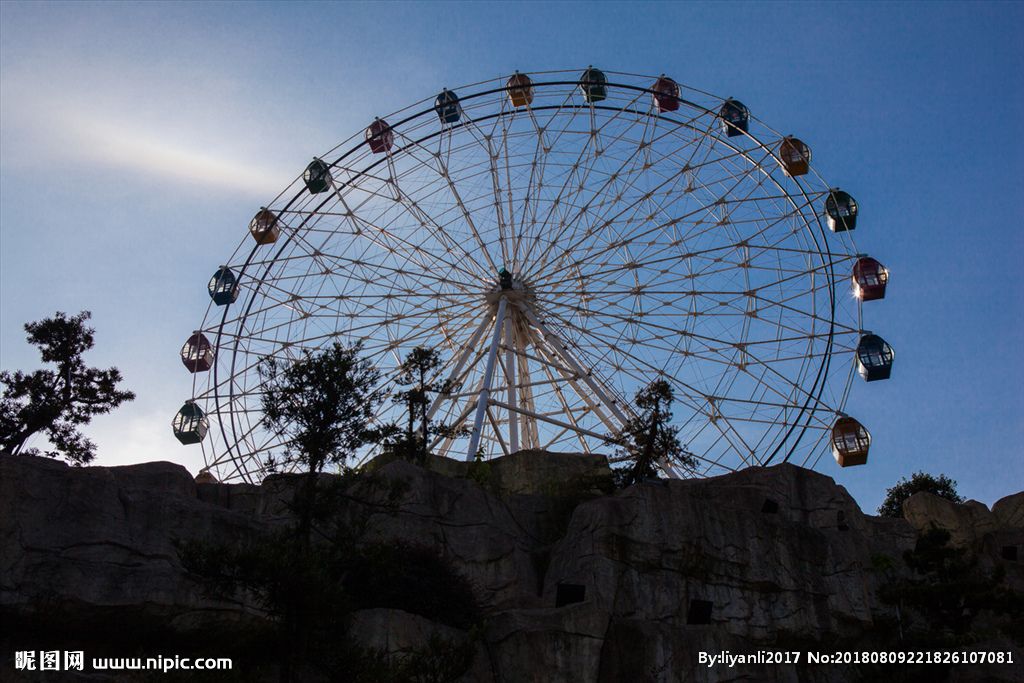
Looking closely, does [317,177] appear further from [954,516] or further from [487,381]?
[954,516]

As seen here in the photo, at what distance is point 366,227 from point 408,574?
20.3m

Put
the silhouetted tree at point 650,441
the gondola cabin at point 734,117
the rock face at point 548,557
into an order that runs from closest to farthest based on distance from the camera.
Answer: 1. the rock face at point 548,557
2. the silhouetted tree at point 650,441
3. the gondola cabin at point 734,117

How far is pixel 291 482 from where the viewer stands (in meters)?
22.7

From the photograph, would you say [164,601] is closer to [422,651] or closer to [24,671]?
[24,671]

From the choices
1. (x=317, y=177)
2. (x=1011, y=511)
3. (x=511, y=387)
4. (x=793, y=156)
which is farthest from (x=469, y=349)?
(x=1011, y=511)

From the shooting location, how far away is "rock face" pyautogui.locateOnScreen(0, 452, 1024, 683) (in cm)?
2030

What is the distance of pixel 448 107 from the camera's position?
42312 millimetres

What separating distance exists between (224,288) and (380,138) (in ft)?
28.7

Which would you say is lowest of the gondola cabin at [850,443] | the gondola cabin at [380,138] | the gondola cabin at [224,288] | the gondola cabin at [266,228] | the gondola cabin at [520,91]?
the gondola cabin at [850,443]

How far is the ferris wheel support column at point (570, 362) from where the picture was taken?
36844 mm

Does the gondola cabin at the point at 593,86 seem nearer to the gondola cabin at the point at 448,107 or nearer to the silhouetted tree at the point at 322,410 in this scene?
the gondola cabin at the point at 448,107

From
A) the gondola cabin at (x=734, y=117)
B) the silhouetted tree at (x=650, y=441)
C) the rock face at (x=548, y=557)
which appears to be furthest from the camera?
the gondola cabin at (x=734, y=117)

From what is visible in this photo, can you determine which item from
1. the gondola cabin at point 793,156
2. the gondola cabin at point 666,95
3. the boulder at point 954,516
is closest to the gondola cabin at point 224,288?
the gondola cabin at point 666,95

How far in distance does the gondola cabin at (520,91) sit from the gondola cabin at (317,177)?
8.01m
